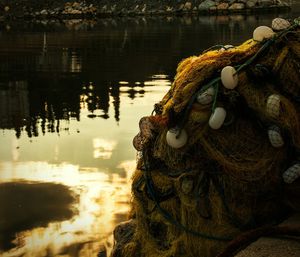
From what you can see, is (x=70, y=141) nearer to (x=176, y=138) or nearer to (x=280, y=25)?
(x=176, y=138)

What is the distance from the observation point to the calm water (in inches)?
279

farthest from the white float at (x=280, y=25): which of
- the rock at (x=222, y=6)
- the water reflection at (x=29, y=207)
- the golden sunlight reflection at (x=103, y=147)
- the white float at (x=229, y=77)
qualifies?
the rock at (x=222, y=6)

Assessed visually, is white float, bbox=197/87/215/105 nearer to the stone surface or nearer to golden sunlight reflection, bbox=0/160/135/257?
the stone surface

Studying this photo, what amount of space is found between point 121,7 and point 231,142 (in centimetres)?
5780

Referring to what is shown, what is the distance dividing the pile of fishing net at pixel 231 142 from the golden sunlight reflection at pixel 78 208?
6.99 ft

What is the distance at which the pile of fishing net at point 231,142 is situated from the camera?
4.36 meters

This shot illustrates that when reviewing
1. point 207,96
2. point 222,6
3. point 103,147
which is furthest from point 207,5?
point 207,96

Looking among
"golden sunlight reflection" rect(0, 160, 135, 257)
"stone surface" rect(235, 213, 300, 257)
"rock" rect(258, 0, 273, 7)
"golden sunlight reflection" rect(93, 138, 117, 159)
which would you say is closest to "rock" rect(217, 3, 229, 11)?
"rock" rect(258, 0, 273, 7)

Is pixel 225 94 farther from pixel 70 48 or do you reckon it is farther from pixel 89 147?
pixel 70 48

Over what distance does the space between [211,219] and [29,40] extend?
93.1ft

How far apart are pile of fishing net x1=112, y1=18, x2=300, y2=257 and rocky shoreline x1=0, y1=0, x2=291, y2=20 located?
175 feet

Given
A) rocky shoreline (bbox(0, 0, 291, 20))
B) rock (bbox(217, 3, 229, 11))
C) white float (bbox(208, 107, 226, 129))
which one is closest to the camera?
white float (bbox(208, 107, 226, 129))

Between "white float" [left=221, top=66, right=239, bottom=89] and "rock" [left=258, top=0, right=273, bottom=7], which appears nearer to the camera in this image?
"white float" [left=221, top=66, right=239, bottom=89]

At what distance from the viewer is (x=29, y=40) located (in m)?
31.6
